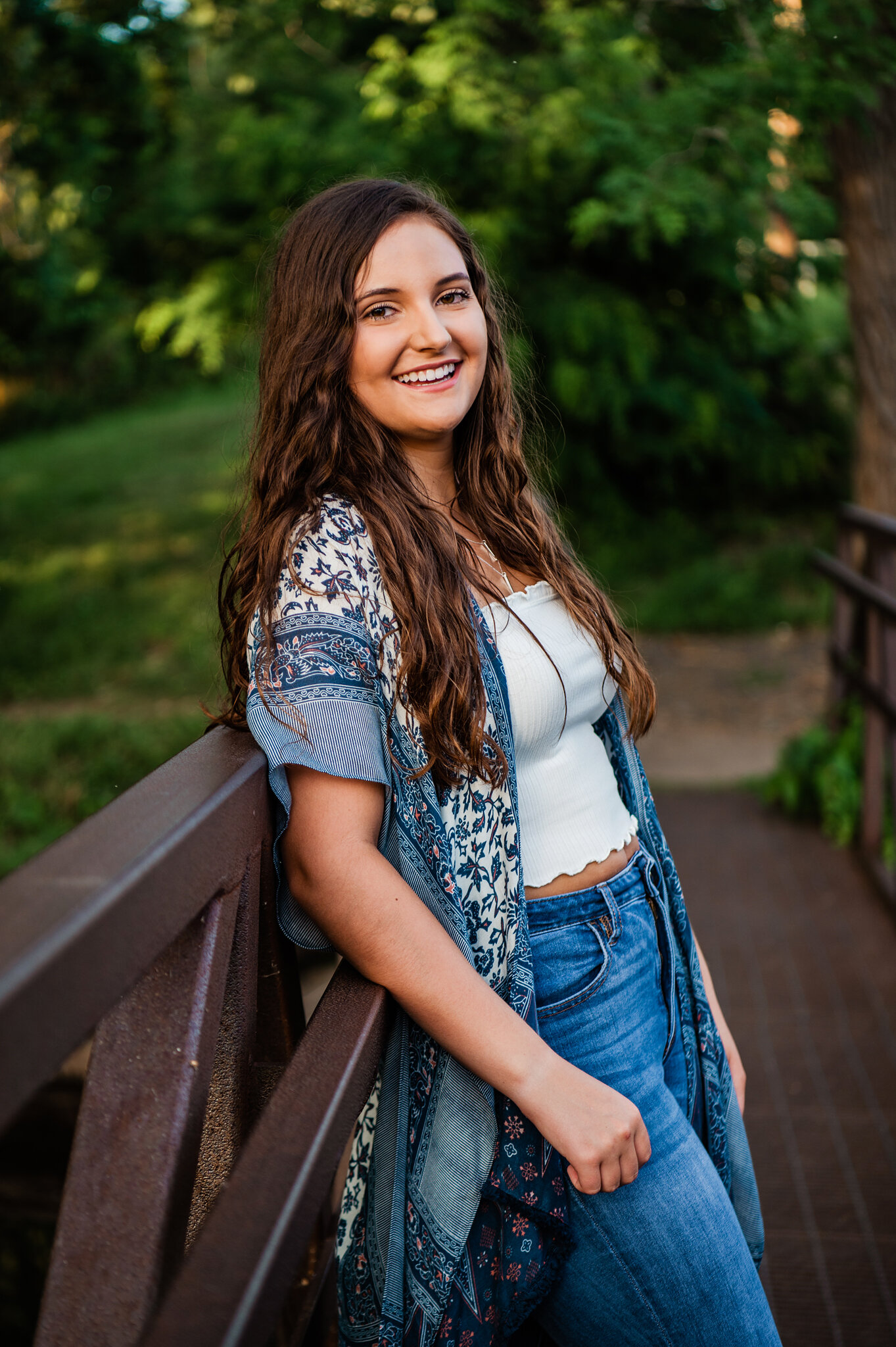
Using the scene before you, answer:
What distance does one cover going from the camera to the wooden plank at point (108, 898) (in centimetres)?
66

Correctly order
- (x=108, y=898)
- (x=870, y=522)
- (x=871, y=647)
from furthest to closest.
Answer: (x=871, y=647) < (x=870, y=522) < (x=108, y=898)

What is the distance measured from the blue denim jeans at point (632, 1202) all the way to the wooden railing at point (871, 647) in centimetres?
262

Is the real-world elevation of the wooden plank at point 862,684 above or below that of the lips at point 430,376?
below

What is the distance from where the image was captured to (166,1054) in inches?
36.5

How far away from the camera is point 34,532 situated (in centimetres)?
1095

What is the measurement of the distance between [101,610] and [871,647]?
6453 mm

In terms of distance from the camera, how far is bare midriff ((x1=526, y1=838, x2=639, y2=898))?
1368 millimetres

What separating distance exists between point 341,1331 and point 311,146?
650cm

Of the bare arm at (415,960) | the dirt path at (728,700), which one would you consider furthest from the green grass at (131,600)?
the bare arm at (415,960)

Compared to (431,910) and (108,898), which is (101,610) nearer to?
(431,910)

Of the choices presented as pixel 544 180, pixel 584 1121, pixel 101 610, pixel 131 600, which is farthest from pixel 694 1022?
pixel 131 600

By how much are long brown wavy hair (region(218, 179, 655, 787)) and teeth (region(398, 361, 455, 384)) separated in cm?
7

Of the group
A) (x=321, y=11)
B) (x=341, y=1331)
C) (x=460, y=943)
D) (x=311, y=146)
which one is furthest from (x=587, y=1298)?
(x=311, y=146)

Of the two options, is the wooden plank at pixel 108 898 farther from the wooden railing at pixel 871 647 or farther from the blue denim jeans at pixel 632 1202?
the wooden railing at pixel 871 647
